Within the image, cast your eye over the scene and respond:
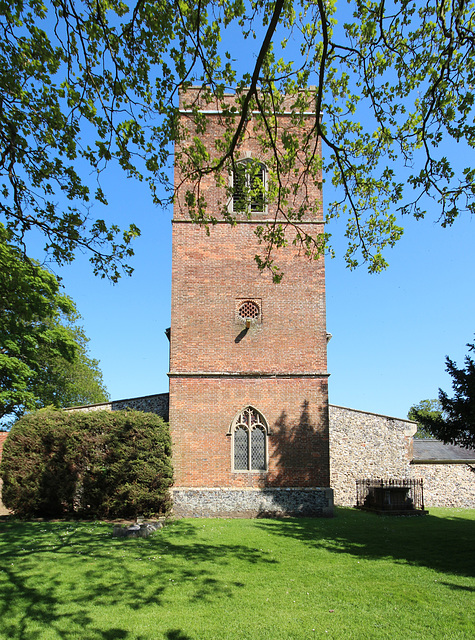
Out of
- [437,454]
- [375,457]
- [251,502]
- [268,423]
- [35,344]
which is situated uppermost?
[35,344]

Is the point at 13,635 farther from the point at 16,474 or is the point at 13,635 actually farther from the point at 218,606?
the point at 16,474

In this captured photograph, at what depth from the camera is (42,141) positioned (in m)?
7.06

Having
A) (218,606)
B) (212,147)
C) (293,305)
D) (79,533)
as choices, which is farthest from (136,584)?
(212,147)

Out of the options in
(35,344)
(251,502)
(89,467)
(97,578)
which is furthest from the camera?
(35,344)

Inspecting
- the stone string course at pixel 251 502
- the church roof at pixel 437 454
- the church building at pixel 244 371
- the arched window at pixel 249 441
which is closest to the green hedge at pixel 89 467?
the stone string course at pixel 251 502

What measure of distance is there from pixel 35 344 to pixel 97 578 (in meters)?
19.0

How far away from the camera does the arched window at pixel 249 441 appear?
582 inches

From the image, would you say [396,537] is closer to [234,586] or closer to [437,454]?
[234,586]

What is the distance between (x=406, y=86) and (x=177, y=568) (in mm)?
8476

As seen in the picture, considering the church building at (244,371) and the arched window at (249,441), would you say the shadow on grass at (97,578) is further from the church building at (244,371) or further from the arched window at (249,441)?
the arched window at (249,441)

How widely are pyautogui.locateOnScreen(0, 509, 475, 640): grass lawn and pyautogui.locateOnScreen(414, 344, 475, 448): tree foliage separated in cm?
237

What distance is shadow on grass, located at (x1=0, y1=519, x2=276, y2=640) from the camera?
5293 millimetres

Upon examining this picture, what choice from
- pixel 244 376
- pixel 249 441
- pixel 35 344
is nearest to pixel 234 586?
pixel 249 441

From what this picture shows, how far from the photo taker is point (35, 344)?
2400 cm
